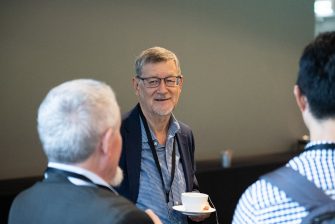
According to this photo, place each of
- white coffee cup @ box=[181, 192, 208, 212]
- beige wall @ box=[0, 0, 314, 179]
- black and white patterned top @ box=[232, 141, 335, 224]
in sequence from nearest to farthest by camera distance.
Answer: black and white patterned top @ box=[232, 141, 335, 224], white coffee cup @ box=[181, 192, 208, 212], beige wall @ box=[0, 0, 314, 179]

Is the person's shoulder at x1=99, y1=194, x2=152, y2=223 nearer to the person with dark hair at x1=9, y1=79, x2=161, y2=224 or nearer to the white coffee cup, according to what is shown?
the person with dark hair at x1=9, y1=79, x2=161, y2=224

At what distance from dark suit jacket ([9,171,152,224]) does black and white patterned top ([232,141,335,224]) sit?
251 mm

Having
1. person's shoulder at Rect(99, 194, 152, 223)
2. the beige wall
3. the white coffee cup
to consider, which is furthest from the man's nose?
the beige wall

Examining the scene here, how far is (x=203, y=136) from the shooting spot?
427 cm

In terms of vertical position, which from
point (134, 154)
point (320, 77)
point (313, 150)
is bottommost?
point (134, 154)

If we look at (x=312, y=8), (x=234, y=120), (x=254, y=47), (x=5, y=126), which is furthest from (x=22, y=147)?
(x=312, y=8)

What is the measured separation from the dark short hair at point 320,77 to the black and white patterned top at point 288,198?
3.1 inches

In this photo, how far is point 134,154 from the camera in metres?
2.09

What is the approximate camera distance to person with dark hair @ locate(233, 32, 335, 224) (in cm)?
103

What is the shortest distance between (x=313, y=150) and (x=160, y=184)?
1.08m

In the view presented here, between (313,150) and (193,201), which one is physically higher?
(313,150)

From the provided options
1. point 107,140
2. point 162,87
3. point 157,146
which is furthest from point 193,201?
point 107,140

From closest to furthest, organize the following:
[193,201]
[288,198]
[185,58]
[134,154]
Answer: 1. [288,198]
2. [193,201]
3. [134,154]
4. [185,58]

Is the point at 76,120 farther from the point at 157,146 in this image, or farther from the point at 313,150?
the point at 157,146
